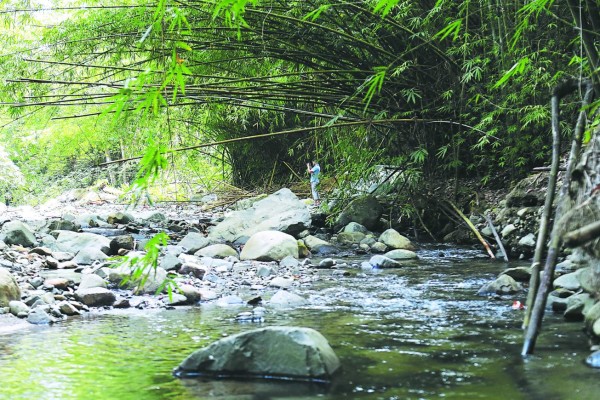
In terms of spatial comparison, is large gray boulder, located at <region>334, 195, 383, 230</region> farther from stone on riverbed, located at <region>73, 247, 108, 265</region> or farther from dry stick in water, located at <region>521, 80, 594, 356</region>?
dry stick in water, located at <region>521, 80, 594, 356</region>

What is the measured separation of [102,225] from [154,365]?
240 inches

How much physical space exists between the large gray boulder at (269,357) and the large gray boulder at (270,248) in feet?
10.8

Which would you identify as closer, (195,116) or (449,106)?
(449,106)

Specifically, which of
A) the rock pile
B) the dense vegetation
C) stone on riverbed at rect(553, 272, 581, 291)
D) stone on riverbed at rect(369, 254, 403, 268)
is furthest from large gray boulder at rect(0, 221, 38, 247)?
stone on riverbed at rect(553, 272, 581, 291)

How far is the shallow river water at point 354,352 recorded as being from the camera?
1997mm

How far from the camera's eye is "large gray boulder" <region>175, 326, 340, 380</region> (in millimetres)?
2129

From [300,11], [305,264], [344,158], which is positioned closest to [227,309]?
[305,264]

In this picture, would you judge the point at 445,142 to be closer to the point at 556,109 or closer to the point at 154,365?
the point at 556,109

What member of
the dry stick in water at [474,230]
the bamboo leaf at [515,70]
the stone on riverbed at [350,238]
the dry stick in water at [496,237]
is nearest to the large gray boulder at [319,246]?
the stone on riverbed at [350,238]

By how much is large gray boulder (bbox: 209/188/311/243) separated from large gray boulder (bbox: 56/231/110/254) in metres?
1.46

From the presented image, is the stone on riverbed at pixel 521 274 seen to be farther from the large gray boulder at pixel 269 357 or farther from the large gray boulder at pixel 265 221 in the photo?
the large gray boulder at pixel 265 221

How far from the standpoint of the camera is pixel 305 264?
5395mm

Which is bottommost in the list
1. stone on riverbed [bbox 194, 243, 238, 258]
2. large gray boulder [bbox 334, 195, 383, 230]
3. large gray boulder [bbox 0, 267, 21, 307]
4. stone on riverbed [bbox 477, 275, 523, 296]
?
stone on riverbed [bbox 477, 275, 523, 296]

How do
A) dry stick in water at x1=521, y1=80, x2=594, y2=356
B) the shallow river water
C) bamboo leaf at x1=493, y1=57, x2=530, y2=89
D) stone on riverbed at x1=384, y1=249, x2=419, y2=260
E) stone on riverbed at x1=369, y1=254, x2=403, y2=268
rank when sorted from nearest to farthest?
dry stick in water at x1=521, y1=80, x2=594, y2=356
the shallow river water
bamboo leaf at x1=493, y1=57, x2=530, y2=89
stone on riverbed at x1=369, y1=254, x2=403, y2=268
stone on riverbed at x1=384, y1=249, x2=419, y2=260
